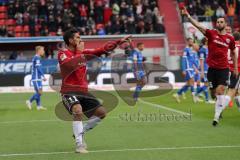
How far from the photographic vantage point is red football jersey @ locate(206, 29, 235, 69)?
1349 centimetres

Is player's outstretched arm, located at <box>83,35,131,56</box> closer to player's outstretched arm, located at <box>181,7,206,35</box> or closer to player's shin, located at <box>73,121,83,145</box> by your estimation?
player's shin, located at <box>73,121,83,145</box>

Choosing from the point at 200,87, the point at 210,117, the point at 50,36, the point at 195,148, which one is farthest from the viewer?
the point at 50,36

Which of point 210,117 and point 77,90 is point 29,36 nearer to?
point 210,117

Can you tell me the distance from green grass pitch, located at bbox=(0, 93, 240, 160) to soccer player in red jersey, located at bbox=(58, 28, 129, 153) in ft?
1.77

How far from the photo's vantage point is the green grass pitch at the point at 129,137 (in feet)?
31.8

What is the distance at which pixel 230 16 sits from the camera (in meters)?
37.8

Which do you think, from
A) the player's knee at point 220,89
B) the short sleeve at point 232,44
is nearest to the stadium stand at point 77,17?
the player's knee at point 220,89

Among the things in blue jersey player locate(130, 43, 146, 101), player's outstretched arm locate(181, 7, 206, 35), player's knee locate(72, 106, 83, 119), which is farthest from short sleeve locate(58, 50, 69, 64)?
blue jersey player locate(130, 43, 146, 101)

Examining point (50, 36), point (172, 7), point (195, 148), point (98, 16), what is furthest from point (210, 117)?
point (172, 7)

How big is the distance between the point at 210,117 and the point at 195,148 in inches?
211

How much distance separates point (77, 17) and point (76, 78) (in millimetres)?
26871

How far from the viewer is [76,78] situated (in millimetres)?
10188

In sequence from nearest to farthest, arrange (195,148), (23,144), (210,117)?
(195,148)
(23,144)
(210,117)

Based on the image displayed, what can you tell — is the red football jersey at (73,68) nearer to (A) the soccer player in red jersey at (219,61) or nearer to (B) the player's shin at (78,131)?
(B) the player's shin at (78,131)
